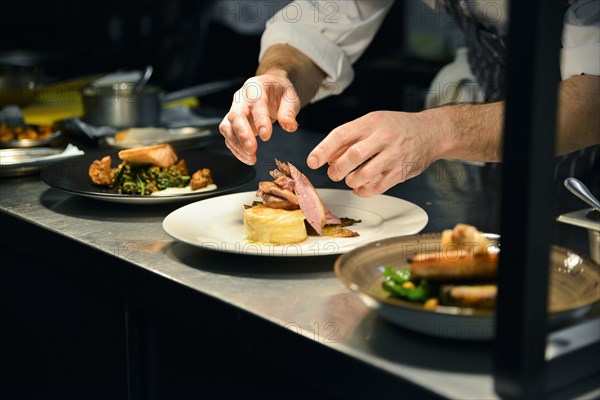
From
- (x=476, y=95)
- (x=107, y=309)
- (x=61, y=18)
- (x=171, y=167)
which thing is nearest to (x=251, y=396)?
(x=107, y=309)

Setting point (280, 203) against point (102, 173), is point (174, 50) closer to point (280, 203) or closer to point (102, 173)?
point (102, 173)

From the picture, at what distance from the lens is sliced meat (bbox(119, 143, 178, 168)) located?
1.84m

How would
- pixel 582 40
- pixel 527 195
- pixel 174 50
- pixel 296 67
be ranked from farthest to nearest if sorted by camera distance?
pixel 174 50 → pixel 296 67 → pixel 582 40 → pixel 527 195

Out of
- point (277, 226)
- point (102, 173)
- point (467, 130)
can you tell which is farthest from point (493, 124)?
point (102, 173)

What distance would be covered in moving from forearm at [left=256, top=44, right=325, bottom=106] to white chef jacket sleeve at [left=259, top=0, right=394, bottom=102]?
0.02 meters

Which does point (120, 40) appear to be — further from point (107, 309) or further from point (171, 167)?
point (107, 309)

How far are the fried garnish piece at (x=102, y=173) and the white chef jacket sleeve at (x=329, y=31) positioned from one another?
58 centimetres

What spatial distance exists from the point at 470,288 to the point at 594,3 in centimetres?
116

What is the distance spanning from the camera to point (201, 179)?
72.4 inches

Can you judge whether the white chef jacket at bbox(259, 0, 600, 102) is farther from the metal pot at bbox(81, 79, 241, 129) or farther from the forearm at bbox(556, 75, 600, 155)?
the metal pot at bbox(81, 79, 241, 129)

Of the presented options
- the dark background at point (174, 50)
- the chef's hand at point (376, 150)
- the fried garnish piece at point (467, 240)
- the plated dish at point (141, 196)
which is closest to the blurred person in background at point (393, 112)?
the chef's hand at point (376, 150)

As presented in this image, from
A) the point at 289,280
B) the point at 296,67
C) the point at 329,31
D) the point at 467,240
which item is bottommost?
the point at 289,280

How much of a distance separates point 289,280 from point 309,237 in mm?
177

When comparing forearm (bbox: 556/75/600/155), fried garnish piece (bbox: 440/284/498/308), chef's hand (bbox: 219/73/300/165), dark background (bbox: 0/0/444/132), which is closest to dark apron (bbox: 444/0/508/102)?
forearm (bbox: 556/75/600/155)
